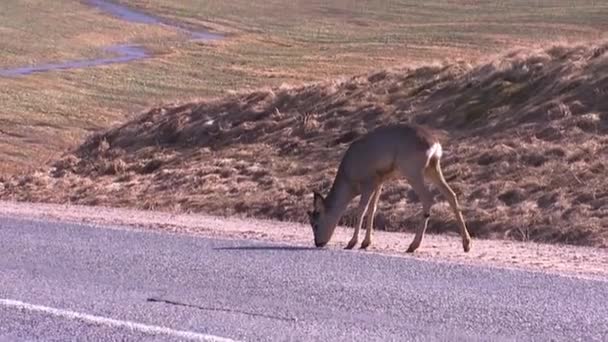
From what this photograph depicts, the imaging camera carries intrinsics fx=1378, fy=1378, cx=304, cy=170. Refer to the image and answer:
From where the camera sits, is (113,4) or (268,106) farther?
(113,4)

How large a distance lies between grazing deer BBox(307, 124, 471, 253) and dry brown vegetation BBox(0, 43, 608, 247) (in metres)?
2.42

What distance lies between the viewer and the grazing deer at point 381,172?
14.4 metres

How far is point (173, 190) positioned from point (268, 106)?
5.97 metres

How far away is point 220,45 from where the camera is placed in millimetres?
78625

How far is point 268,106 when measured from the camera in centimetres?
2905

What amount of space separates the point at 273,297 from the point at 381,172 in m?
3.92

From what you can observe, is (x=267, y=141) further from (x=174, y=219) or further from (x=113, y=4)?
(x=113, y=4)

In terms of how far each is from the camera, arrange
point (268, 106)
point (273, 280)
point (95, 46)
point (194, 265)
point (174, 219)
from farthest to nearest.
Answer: point (95, 46) < point (268, 106) < point (174, 219) < point (194, 265) < point (273, 280)

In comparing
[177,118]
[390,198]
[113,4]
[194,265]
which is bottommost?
[113,4]

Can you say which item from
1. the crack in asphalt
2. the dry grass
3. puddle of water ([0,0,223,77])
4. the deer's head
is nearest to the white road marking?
the crack in asphalt

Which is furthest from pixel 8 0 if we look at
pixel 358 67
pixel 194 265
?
pixel 194 265

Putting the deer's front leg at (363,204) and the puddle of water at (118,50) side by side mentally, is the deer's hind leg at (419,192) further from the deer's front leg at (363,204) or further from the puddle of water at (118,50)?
the puddle of water at (118,50)

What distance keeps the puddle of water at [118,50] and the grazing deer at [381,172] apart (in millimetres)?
45448

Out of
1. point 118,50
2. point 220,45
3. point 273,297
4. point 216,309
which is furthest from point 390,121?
point 220,45
